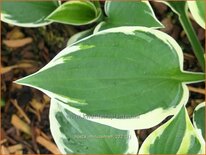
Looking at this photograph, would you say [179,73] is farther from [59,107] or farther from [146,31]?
[59,107]

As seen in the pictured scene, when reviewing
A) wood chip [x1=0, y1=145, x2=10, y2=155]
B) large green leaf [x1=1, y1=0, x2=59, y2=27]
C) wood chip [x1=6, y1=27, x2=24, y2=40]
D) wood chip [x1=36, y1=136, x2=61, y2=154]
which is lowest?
wood chip [x1=0, y1=145, x2=10, y2=155]

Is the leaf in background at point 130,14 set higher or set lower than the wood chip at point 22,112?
higher

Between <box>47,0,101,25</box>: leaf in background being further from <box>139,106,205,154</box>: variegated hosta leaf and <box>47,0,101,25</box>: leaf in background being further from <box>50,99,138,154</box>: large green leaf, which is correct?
<box>139,106,205,154</box>: variegated hosta leaf

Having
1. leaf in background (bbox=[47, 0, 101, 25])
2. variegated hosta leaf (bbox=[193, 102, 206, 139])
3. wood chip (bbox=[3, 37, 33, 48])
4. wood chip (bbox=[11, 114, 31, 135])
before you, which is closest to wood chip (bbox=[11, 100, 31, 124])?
wood chip (bbox=[11, 114, 31, 135])

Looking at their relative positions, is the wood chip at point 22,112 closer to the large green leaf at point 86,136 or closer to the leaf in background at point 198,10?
the large green leaf at point 86,136

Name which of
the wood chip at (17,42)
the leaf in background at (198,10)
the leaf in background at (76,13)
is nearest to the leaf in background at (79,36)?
the leaf in background at (76,13)

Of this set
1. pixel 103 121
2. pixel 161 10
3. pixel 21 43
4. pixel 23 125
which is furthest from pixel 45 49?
pixel 103 121
